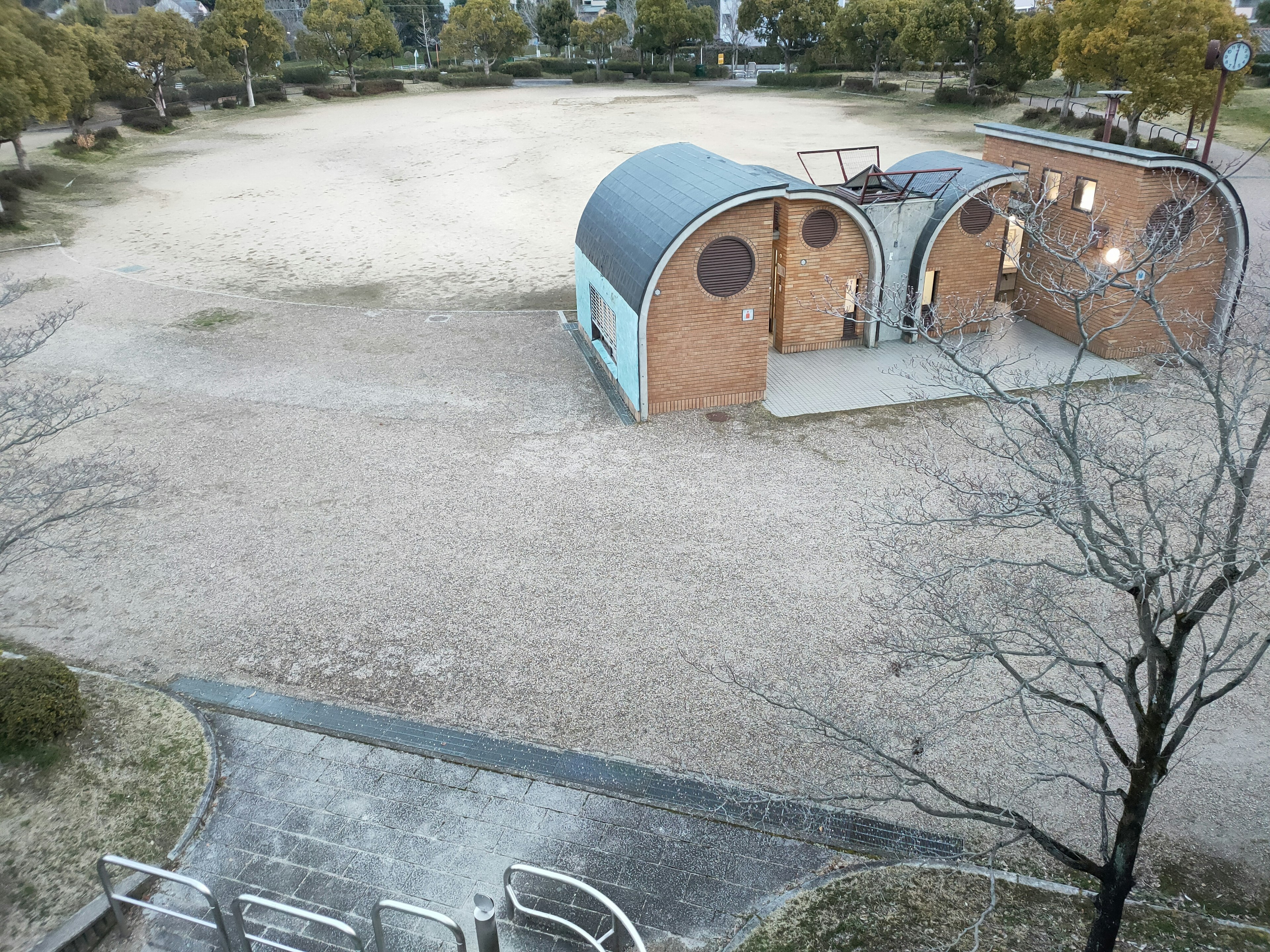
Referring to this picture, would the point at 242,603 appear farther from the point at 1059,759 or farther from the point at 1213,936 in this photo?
the point at 1213,936

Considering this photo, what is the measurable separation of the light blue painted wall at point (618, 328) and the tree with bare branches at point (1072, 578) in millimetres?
5706

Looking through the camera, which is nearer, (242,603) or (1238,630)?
(1238,630)

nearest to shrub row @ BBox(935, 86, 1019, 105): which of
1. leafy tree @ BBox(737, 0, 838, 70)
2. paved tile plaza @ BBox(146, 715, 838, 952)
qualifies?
leafy tree @ BBox(737, 0, 838, 70)

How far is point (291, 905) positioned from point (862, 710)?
7.12 meters

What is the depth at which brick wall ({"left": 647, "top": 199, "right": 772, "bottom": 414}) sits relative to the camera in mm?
18281

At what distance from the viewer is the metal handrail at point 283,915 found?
7199 millimetres

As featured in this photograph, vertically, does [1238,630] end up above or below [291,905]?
above

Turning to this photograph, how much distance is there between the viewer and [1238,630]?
41.3ft

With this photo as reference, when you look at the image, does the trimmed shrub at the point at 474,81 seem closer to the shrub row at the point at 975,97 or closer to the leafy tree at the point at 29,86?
the shrub row at the point at 975,97

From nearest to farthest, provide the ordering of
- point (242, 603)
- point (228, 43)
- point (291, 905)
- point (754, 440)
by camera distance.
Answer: point (291, 905) < point (242, 603) < point (754, 440) < point (228, 43)

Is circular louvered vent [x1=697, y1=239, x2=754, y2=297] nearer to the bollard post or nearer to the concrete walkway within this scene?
the concrete walkway

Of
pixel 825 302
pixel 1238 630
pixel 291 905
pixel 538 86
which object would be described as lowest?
pixel 291 905

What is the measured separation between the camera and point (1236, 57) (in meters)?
18.1

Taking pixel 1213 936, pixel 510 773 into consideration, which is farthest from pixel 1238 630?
pixel 510 773
